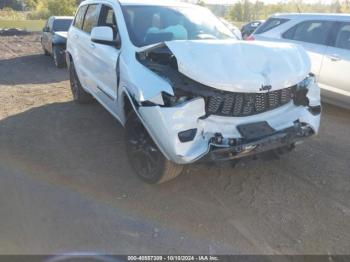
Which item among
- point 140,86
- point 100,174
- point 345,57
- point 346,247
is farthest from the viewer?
point 345,57

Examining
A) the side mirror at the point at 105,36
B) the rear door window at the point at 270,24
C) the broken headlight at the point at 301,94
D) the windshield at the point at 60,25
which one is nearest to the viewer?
the broken headlight at the point at 301,94

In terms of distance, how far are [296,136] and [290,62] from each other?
0.73 metres

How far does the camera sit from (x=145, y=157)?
13.2 feet

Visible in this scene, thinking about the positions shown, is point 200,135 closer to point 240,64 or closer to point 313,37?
point 240,64

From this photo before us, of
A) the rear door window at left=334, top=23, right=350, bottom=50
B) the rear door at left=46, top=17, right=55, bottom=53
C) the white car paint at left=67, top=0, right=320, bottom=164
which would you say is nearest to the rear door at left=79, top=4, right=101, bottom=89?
the white car paint at left=67, top=0, right=320, bottom=164

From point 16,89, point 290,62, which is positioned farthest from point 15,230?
point 16,89

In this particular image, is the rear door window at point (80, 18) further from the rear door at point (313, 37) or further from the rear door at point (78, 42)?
the rear door at point (313, 37)

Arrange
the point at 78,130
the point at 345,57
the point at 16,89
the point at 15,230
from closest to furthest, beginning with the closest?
the point at 15,230, the point at 78,130, the point at 345,57, the point at 16,89

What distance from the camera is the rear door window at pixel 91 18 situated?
5691 mm

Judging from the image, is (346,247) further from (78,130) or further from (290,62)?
(78,130)

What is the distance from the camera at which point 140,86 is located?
377 cm

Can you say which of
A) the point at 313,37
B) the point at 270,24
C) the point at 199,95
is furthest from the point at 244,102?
the point at 270,24

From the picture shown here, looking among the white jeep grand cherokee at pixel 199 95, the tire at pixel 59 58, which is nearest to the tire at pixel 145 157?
the white jeep grand cherokee at pixel 199 95

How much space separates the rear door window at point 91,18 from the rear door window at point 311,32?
3.57 meters
